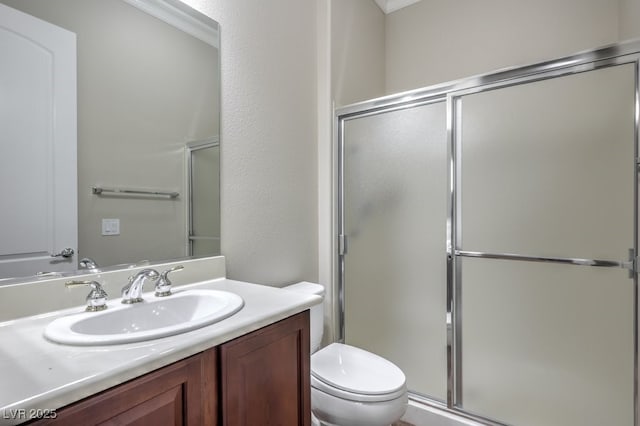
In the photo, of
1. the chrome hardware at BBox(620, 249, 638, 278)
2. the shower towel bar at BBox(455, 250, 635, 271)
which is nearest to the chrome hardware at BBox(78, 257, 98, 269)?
the shower towel bar at BBox(455, 250, 635, 271)

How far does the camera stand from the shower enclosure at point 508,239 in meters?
1.38

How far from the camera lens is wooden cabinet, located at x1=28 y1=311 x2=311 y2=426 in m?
0.62

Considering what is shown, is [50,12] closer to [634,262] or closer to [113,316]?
[113,316]

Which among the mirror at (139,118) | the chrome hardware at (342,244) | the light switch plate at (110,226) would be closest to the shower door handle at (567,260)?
the chrome hardware at (342,244)

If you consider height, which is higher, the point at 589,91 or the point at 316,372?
the point at 589,91

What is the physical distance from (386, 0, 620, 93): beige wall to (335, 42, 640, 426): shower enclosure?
83 centimetres

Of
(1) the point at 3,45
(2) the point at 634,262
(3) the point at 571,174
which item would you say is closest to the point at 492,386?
(2) the point at 634,262

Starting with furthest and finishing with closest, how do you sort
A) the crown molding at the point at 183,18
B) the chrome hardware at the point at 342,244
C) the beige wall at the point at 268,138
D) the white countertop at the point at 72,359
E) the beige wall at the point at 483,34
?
1. the chrome hardware at the point at 342,244
2. the beige wall at the point at 483,34
3. the beige wall at the point at 268,138
4. the crown molding at the point at 183,18
5. the white countertop at the point at 72,359

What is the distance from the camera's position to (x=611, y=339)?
1.39 meters

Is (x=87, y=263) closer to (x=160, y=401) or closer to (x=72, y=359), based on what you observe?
(x=72, y=359)

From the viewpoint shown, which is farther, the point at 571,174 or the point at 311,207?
the point at 311,207

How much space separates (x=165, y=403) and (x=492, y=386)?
158 cm

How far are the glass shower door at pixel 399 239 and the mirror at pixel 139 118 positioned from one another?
944mm

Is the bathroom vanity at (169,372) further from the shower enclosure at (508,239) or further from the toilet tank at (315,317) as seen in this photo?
the shower enclosure at (508,239)
